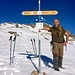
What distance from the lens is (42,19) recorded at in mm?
8211

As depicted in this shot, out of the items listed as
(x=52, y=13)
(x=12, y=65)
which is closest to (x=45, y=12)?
(x=52, y=13)

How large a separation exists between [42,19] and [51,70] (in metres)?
2.05

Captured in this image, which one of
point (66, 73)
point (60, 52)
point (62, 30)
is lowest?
point (66, 73)

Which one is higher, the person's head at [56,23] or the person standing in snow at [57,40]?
the person's head at [56,23]

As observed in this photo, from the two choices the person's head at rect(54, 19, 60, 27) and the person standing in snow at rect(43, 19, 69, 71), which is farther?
the person standing in snow at rect(43, 19, 69, 71)

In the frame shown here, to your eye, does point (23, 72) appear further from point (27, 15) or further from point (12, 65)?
point (27, 15)

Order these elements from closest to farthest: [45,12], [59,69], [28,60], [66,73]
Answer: [45,12]
[66,73]
[59,69]
[28,60]

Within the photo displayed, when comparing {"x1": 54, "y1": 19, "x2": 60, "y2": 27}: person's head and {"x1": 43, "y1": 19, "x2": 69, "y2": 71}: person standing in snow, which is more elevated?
{"x1": 54, "y1": 19, "x2": 60, "y2": 27}: person's head

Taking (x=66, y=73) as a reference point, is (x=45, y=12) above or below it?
above

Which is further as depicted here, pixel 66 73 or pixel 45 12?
pixel 66 73

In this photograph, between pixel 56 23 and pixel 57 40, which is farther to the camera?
pixel 57 40

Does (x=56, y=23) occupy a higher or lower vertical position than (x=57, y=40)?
higher

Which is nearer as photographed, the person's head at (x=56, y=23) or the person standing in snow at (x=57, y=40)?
the person's head at (x=56, y=23)

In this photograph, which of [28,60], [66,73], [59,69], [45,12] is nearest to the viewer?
[45,12]
